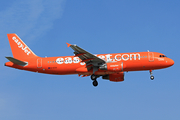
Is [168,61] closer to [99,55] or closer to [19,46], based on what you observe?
[99,55]

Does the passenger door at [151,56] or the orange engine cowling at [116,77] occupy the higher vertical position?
the passenger door at [151,56]

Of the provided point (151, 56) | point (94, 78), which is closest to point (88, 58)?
point (94, 78)

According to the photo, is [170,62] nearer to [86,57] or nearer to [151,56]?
[151,56]

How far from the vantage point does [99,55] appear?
44.6m

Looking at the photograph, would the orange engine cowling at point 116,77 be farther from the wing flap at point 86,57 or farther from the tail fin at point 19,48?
the tail fin at point 19,48

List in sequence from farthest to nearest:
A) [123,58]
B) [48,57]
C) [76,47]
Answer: [48,57], [123,58], [76,47]

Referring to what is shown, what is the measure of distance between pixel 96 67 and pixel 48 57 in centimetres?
882

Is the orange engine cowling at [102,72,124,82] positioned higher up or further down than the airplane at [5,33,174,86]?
further down

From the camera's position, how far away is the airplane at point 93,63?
42.1 m

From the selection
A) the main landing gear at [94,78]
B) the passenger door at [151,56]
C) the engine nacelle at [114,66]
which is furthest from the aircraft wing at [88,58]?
the passenger door at [151,56]

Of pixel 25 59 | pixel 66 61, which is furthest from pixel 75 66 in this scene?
pixel 25 59

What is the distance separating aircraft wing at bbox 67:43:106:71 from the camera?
3941 cm

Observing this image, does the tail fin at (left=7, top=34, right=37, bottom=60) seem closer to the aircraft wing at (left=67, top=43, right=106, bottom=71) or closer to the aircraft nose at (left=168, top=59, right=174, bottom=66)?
the aircraft wing at (left=67, top=43, right=106, bottom=71)

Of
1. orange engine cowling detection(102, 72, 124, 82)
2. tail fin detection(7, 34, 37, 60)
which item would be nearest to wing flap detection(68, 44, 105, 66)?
orange engine cowling detection(102, 72, 124, 82)
